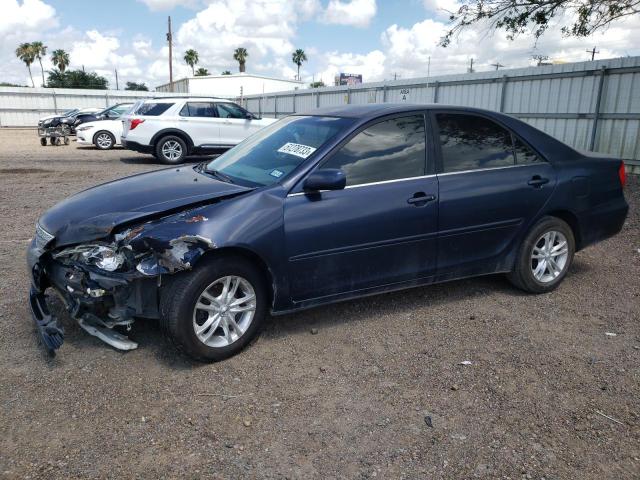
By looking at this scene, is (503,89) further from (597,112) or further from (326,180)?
(326,180)

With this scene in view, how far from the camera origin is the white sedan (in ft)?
64.1

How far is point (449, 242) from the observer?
4375 mm

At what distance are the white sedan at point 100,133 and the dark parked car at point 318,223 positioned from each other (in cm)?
1643

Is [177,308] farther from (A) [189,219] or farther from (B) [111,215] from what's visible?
(B) [111,215]

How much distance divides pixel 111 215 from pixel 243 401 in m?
1.50

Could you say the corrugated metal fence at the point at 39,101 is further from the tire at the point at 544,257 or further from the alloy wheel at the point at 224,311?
the alloy wheel at the point at 224,311

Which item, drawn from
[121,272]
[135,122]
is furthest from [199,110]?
[121,272]

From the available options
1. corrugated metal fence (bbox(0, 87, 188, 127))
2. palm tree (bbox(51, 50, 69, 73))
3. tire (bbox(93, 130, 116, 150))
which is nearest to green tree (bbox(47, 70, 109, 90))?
palm tree (bbox(51, 50, 69, 73))

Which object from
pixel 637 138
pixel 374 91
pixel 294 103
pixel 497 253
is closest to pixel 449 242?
pixel 497 253

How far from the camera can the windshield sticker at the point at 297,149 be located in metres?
4.04

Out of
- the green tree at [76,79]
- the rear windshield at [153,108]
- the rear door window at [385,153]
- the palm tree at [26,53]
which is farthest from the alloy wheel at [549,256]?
the palm tree at [26,53]

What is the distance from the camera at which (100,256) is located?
138 inches

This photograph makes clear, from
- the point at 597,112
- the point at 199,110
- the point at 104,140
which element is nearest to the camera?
the point at 597,112

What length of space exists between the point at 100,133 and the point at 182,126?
6584 mm
